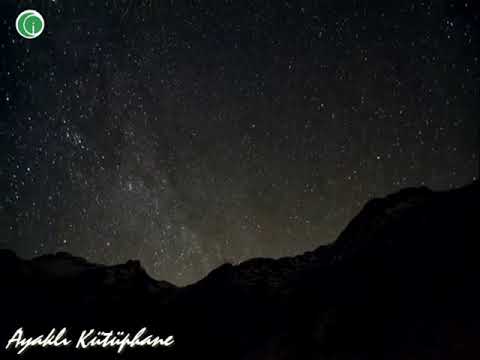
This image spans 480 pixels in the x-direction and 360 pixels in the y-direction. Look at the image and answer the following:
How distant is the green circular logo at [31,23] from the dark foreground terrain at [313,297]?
1685 cm

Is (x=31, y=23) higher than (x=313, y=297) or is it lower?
higher

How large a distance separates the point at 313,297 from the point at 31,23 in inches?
776

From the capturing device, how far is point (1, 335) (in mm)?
20562

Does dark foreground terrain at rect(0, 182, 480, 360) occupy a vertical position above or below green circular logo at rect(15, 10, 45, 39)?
below

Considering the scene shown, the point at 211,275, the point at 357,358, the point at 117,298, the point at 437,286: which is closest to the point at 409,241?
the point at 437,286

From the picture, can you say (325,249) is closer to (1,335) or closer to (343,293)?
(343,293)

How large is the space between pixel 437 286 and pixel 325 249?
1295cm

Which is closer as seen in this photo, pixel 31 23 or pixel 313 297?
pixel 31 23

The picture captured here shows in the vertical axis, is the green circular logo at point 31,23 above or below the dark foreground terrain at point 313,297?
above

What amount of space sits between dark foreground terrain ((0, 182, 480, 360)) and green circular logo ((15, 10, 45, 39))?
16.9m

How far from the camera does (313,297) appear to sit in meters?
18.8

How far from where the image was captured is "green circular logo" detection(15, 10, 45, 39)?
14891mm

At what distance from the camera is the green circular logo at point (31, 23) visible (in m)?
14.9

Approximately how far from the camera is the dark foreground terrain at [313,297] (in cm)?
1359
